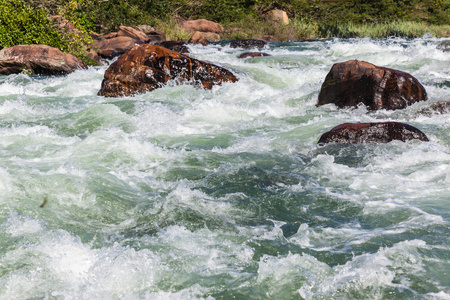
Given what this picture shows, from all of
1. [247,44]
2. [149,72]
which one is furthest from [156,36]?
[149,72]

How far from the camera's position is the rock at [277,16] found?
2620cm

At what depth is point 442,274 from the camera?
9.00ft

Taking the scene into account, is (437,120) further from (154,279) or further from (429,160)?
(154,279)

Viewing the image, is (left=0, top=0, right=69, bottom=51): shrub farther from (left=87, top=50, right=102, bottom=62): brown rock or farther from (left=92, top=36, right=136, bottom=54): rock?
(left=92, top=36, right=136, bottom=54): rock

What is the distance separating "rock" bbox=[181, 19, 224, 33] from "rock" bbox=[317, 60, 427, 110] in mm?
16300

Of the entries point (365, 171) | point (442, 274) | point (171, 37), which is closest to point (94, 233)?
point (442, 274)

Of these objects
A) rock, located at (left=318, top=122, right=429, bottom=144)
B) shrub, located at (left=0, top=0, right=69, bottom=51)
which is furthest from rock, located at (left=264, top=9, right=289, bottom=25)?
rock, located at (left=318, top=122, right=429, bottom=144)

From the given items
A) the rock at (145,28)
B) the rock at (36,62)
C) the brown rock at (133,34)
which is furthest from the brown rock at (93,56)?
the rock at (145,28)

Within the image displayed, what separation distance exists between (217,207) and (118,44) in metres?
14.1

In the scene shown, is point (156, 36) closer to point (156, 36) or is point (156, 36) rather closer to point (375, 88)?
point (156, 36)

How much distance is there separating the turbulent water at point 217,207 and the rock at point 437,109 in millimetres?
52

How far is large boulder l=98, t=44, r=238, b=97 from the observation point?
904cm

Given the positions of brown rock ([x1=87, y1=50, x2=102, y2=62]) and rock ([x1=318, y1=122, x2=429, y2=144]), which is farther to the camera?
brown rock ([x1=87, y1=50, x2=102, y2=62])

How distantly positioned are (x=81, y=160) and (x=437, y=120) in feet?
16.8
